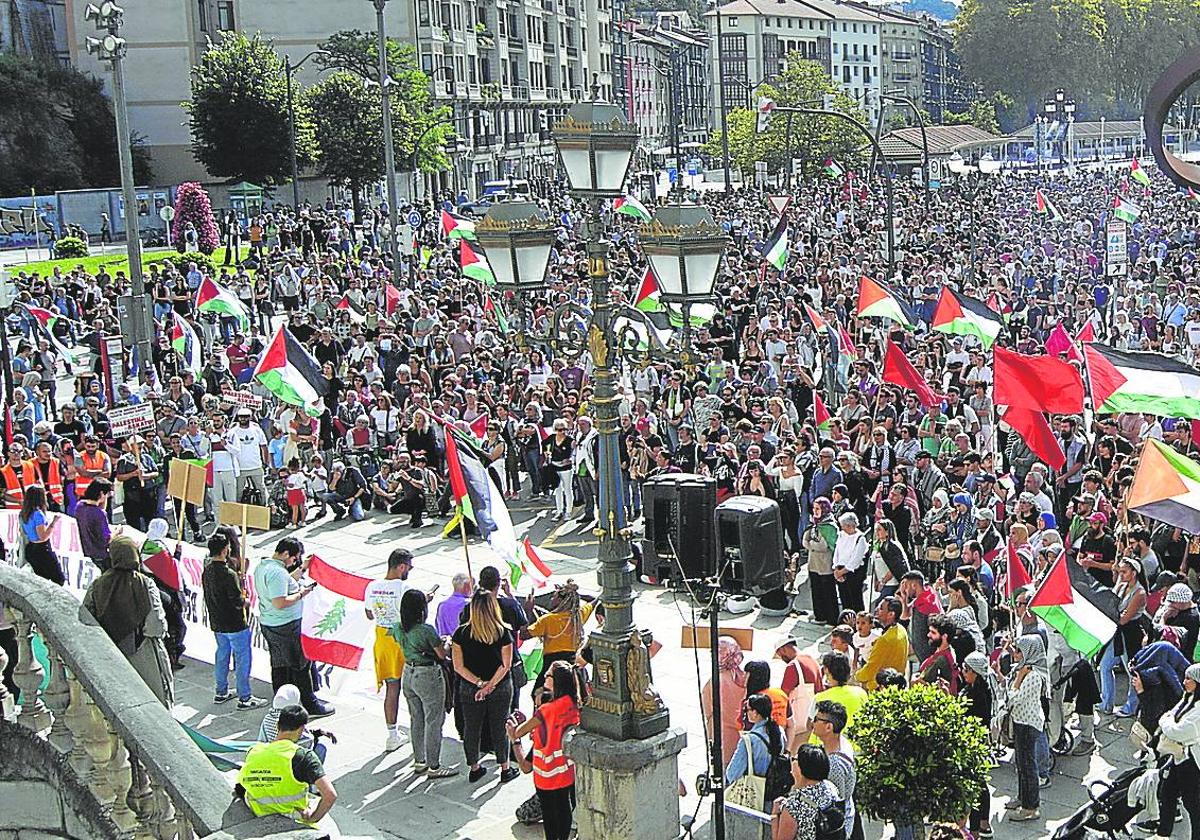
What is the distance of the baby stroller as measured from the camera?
8.80 m

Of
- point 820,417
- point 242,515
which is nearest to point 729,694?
point 242,515

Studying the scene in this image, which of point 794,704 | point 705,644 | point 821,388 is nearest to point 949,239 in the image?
point 821,388

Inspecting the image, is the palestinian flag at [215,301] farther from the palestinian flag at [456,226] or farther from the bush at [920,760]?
the bush at [920,760]

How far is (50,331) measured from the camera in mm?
27328

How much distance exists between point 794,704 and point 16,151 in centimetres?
5769

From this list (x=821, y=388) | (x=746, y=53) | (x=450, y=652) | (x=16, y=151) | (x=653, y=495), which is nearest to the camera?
(x=653, y=495)

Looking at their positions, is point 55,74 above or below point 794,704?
above

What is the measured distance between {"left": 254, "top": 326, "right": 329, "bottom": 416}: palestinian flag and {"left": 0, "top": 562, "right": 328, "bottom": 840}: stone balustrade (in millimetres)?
10630

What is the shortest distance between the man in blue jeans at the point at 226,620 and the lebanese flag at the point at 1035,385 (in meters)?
6.80

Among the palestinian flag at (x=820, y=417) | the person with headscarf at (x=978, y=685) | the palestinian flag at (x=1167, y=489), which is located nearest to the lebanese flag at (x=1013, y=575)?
the palestinian flag at (x=1167, y=489)

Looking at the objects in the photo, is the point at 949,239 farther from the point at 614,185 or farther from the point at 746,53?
the point at 746,53

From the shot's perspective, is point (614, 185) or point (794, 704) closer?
point (614, 185)

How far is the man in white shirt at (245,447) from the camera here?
17750mm

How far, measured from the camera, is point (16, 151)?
60625 mm
